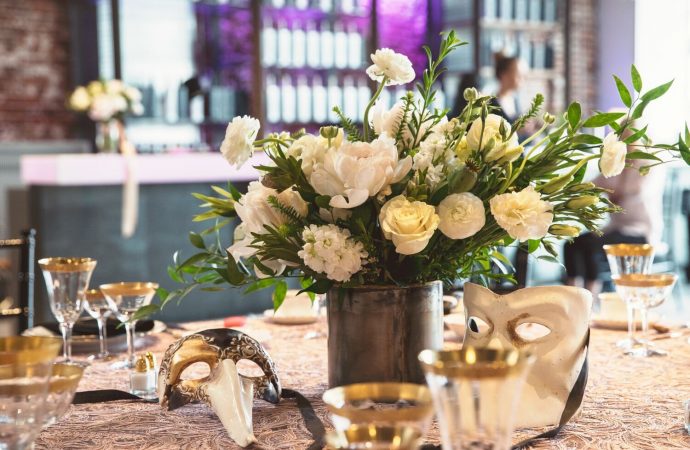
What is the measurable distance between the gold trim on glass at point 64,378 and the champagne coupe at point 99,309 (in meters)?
0.79

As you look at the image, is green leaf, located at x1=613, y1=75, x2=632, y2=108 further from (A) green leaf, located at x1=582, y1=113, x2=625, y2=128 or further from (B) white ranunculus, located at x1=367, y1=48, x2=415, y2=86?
(B) white ranunculus, located at x1=367, y1=48, x2=415, y2=86

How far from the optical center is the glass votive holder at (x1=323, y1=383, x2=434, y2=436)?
2.57 ft

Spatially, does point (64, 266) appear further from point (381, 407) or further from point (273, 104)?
point (273, 104)

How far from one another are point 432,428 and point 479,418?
1.65ft

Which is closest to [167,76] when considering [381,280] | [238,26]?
[238,26]

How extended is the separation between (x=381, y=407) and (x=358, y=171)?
45cm

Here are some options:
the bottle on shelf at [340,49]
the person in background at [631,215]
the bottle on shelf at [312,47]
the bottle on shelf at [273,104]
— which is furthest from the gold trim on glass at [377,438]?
the bottle on shelf at [340,49]

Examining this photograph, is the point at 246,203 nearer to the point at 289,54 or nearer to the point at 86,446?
the point at 86,446

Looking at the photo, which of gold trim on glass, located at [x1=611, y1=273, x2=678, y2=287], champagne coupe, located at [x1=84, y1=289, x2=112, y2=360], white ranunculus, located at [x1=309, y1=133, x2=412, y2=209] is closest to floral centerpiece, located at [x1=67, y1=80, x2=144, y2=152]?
champagne coupe, located at [x1=84, y1=289, x2=112, y2=360]

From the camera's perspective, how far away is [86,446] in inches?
49.1

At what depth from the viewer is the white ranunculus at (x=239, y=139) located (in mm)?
1303

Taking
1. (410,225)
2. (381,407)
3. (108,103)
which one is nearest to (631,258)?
(410,225)

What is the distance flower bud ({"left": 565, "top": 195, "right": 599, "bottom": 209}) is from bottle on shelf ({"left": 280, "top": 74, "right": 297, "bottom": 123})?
201 inches

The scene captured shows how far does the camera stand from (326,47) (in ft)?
21.6
